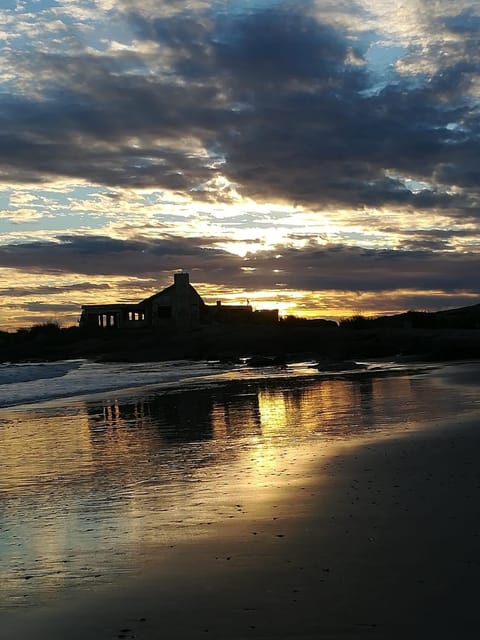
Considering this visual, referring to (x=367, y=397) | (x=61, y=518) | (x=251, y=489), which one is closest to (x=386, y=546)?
(x=251, y=489)

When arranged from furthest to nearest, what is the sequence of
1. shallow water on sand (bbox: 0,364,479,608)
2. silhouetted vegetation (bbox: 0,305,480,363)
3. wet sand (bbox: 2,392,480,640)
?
silhouetted vegetation (bbox: 0,305,480,363), shallow water on sand (bbox: 0,364,479,608), wet sand (bbox: 2,392,480,640)

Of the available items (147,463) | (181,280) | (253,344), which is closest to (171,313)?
(181,280)

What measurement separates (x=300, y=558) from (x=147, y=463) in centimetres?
532

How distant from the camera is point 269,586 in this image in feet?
17.3

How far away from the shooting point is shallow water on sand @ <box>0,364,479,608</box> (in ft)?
20.7

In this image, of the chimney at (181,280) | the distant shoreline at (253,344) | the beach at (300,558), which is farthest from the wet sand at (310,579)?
the chimney at (181,280)

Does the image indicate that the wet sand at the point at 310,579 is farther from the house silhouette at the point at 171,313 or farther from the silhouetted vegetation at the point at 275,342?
the house silhouette at the point at 171,313

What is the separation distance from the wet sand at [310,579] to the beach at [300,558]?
13 millimetres

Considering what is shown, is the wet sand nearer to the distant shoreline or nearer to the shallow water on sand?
the shallow water on sand

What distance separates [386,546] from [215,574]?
1449 millimetres

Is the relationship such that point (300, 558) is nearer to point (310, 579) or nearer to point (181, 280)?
point (310, 579)

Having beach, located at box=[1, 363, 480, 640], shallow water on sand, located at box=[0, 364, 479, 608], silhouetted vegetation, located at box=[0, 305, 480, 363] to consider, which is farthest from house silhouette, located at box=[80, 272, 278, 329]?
beach, located at box=[1, 363, 480, 640]

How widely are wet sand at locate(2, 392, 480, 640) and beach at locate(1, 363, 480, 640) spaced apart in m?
0.01

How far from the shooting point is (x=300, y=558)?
19.3 feet
